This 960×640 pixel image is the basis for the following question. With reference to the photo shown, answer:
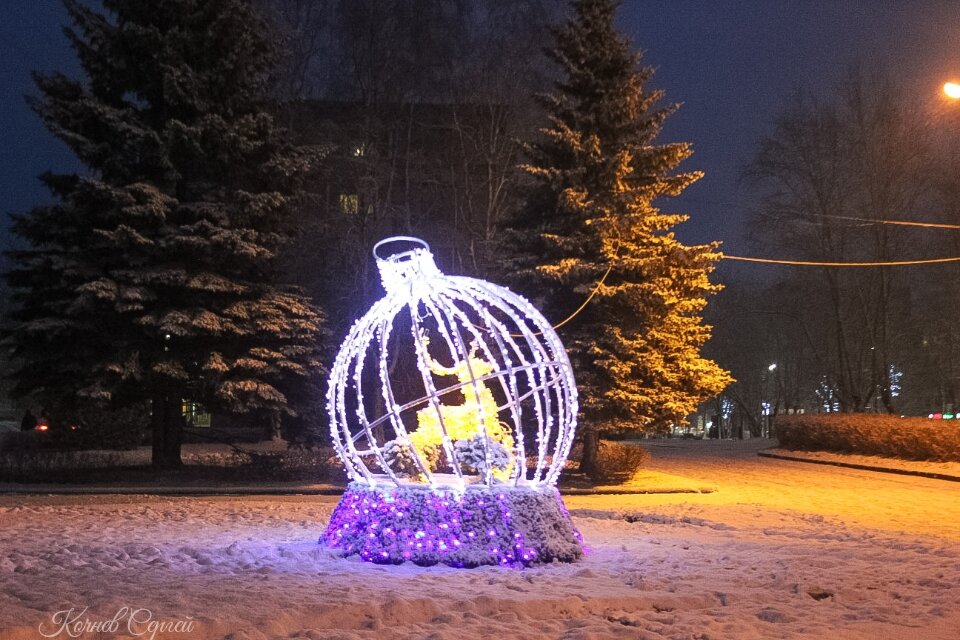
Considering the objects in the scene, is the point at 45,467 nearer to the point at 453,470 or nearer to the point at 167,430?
the point at 167,430

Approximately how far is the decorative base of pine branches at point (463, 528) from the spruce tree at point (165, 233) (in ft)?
32.1

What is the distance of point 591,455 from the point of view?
19547 millimetres

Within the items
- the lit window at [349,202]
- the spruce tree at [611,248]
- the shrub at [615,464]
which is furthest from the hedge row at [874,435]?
the lit window at [349,202]

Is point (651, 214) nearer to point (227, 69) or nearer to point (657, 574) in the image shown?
point (227, 69)

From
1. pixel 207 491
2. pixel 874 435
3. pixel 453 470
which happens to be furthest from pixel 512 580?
pixel 874 435

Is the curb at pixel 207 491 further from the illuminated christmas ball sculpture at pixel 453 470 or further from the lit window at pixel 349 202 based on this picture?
the lit window at pixel 349 202

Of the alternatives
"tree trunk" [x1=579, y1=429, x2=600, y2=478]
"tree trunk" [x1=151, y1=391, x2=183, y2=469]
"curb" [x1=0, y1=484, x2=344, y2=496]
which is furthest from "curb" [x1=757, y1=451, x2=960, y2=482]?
"tree trunk" [x1=151, y1=391, x2=183, y2=469]

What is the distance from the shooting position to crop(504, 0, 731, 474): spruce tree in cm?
1866

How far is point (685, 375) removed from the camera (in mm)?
19234

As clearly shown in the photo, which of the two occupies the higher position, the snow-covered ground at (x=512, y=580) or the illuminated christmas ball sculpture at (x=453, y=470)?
the illuminated christmas ball sculpture at (x=453, y=470)

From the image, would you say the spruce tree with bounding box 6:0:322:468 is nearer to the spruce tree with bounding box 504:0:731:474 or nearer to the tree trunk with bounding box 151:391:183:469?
the tree trunk with bounding box 151:391:183:469

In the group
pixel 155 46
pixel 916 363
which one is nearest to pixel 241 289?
pixel 155 46

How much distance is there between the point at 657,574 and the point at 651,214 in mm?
12637

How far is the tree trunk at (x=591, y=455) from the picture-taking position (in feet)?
63.7
